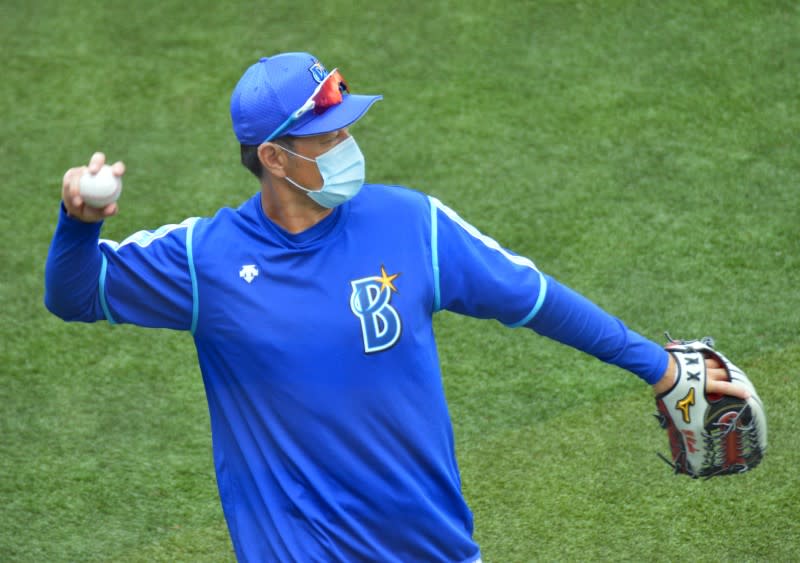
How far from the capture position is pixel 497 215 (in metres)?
7.21

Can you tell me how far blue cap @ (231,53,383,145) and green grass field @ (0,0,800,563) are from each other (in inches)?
89.6

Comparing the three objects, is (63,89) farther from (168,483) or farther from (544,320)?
(544,320)

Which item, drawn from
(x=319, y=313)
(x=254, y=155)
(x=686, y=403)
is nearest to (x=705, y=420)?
(x=686, y=403)

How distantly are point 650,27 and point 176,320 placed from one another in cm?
611

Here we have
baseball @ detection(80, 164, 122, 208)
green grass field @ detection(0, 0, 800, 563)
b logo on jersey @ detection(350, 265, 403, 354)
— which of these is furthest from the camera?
green grass field @ detection(0, 0, 800, 563)

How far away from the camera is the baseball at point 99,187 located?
301 centimetres

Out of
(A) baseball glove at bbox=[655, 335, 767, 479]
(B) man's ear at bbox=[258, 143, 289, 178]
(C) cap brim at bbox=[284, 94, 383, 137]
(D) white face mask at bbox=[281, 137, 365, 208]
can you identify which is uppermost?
(C) cap brim at bbox=[284, 94, 383, 137]

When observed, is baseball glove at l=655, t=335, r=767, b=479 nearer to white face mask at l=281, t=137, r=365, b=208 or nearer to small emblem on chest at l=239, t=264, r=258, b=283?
white face mask at l=281, t=137, r=365, b=208

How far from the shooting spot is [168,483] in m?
5.59

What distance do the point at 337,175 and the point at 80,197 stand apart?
0.70 metres

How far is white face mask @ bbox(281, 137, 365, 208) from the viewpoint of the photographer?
11.2 ft

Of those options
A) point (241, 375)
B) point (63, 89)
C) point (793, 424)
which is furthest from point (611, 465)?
point (63, 89)

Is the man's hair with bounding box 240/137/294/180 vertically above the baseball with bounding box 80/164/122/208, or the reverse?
the baseball with bounding box 80/164/122/208

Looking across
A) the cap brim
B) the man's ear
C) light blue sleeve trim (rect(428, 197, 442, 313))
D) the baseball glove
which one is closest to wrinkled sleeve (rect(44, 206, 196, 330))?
the man's ear
